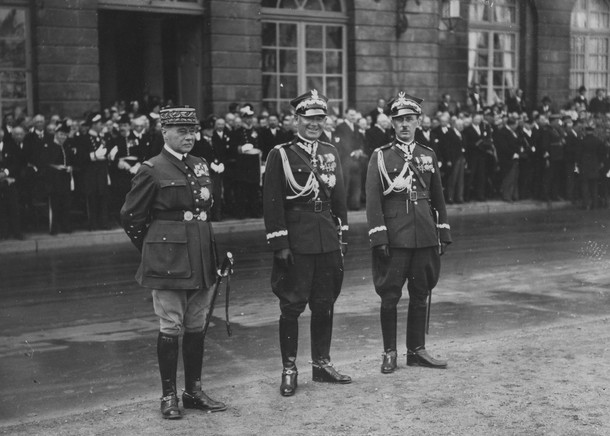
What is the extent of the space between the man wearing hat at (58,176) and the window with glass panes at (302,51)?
7217 millimetres

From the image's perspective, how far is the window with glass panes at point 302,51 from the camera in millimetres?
23000

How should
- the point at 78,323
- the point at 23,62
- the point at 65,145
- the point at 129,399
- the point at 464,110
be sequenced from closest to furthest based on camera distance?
the point at 129,399
the point at 78,323
the point at 65,145
the point at 23,62
the point at 464,110

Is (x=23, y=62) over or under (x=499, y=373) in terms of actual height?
over

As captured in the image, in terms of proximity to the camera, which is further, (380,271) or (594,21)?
(594,21)

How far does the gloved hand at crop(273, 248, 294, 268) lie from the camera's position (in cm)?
691

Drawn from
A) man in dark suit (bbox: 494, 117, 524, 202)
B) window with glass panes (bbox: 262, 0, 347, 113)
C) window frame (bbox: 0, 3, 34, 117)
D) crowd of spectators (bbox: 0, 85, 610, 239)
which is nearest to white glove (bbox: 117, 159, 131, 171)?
crowd of spectators (bbox: 0, 85, 610, 239)

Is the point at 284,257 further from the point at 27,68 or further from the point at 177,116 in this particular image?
the point at 27,68

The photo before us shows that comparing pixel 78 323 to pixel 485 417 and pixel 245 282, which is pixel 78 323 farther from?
pixel 485 417

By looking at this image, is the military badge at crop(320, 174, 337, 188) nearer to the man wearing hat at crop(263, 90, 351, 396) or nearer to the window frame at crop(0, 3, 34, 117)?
the man wearing hat at crop(263, 90, 351, 396)

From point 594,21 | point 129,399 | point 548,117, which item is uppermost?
point 594,21

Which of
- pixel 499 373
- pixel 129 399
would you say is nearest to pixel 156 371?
pixel 129 399

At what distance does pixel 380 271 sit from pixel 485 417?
1.70 meters

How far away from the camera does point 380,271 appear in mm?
7590

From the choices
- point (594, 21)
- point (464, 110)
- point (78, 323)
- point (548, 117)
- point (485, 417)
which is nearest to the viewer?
point (485, 417)
